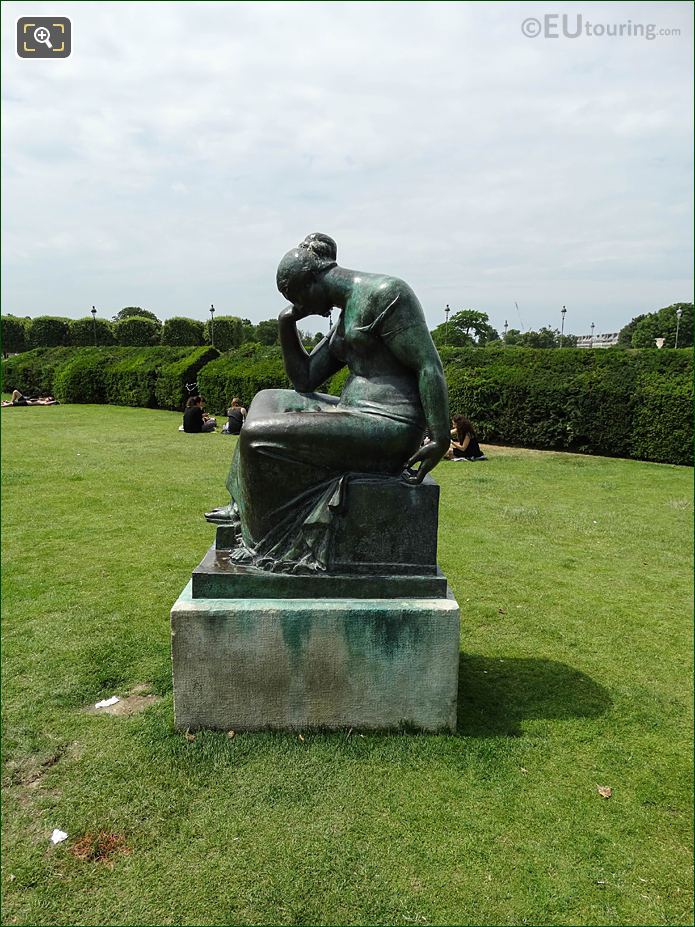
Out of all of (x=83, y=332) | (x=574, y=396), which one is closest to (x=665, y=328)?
(x=83, y=332)

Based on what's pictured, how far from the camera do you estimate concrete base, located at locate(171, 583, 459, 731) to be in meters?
2.94

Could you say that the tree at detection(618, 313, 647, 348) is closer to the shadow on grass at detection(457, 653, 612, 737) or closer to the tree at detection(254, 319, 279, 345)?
the tree at detection(254, 319, 279, 345)

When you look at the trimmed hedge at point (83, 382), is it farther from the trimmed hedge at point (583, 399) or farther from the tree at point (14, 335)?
the tree at point (14, 335)

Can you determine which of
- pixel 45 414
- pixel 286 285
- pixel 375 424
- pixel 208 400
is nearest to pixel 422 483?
pixel 375 424

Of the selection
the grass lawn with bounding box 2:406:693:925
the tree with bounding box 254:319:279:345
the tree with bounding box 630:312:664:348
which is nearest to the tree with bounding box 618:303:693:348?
the tree with bounding box 630:312:664:348

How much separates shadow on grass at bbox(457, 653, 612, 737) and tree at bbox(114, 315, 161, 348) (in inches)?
1769

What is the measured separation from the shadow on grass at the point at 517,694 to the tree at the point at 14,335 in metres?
46.9

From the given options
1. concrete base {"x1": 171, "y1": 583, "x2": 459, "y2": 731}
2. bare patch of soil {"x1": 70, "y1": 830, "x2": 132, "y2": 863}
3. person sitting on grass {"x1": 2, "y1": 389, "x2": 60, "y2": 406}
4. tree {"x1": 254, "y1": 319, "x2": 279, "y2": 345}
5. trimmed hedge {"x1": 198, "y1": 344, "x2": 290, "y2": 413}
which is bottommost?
bare patch of soil {"x1": 70, "y1": 830, "x2": 132, "y2": 863}

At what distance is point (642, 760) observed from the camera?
2939mm

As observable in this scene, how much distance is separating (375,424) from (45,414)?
1927cm

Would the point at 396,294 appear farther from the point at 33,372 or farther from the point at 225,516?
the point at 33,372

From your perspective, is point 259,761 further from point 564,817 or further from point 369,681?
point 564,817

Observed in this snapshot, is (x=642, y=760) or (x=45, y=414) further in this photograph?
(x=45, y=414)

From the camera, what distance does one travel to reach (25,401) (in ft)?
78.1
